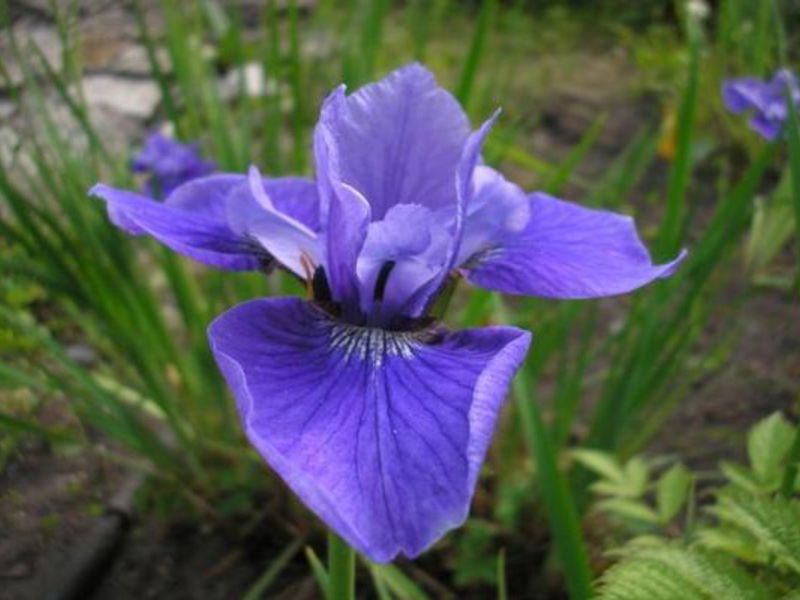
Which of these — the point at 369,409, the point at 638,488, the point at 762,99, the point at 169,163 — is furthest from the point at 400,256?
the point at 762,99

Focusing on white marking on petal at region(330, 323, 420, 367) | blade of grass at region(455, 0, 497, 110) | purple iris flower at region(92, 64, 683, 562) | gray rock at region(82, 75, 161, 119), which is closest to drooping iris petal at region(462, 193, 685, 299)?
purple iris flower at region(92, 64, 683, 562)

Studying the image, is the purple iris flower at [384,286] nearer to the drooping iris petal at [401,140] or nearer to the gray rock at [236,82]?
the drooping iris petal at [401,140]

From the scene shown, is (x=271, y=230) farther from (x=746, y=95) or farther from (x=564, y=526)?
(x=746, y=95)

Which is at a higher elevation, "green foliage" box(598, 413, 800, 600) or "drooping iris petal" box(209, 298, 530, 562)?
"drooping iris petal" box(209, 298, 530, 562)

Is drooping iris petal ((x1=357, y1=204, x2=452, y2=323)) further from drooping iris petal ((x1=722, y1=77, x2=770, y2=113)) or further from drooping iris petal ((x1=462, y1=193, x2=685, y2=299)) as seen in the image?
drooping iris petal ((x1=722, y1=77, x2=770, y2=113))

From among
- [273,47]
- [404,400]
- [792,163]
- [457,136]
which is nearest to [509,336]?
[404,400]
